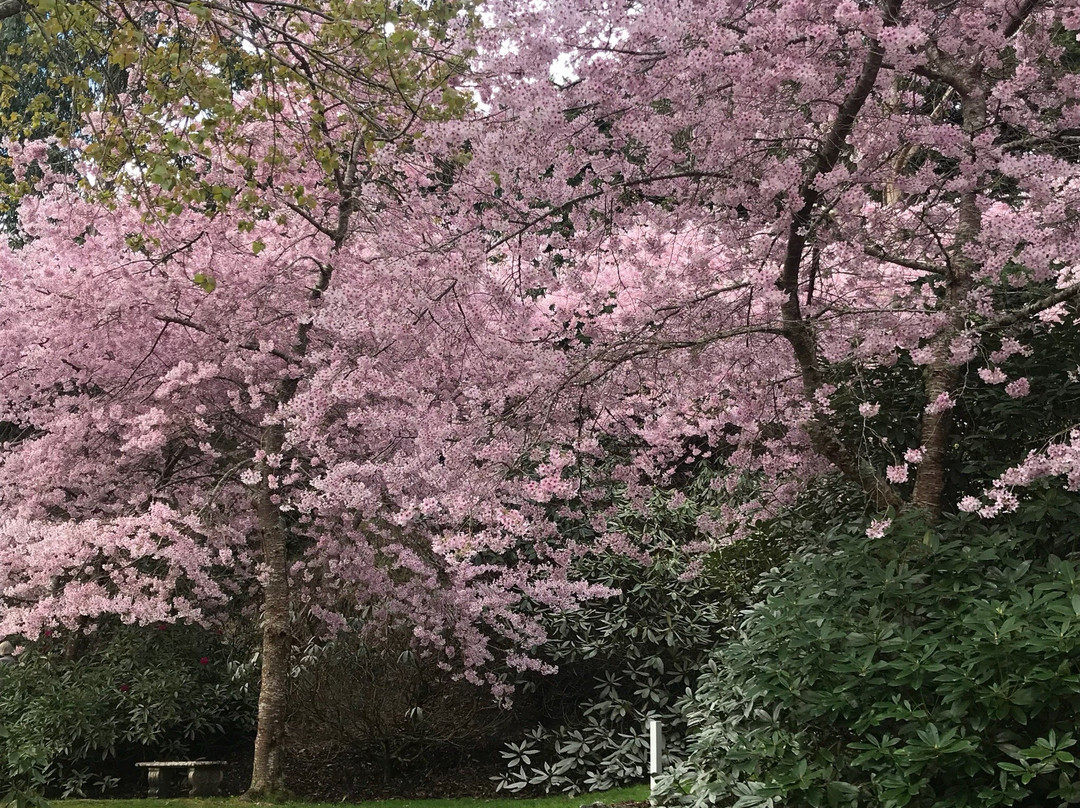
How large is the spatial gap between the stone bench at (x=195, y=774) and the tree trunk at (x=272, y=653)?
740 millimetres

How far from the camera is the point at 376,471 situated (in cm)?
696

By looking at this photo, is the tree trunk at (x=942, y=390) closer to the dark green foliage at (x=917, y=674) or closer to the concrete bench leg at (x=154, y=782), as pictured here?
the dark green foliage at (x=917, y=674)

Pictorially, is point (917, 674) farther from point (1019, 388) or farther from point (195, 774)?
point (195, 774)

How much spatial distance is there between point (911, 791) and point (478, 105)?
4736 millimetres

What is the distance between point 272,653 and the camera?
7.41 m

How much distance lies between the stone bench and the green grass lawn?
1.48ft

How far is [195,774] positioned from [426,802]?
82.4 inches

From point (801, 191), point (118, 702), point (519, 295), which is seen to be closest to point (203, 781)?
point (118, 702)

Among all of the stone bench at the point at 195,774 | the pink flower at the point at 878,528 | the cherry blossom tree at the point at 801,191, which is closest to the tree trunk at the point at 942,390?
the cherry blossom tree at the point at 801,191

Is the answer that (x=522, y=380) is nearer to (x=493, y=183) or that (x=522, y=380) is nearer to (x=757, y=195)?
(x=493, y=183)

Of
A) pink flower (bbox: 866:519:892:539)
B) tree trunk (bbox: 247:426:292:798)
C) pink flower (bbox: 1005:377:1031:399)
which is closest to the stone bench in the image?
Answer: tree trunk (bbox: 247:426:292:798)

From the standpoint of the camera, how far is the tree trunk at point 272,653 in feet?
23.7

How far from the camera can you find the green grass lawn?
690 cm

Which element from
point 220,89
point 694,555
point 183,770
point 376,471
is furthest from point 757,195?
point 183,770
